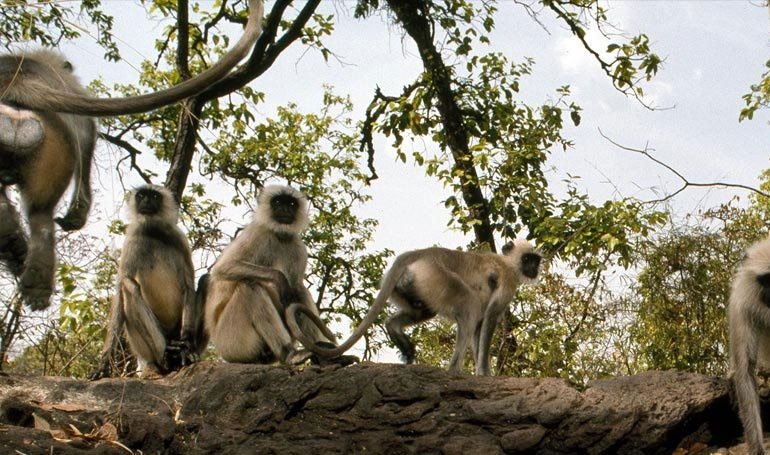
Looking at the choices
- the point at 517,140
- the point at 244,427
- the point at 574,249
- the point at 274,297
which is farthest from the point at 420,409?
the point at 517,140

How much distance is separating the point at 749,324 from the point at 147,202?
3.52m

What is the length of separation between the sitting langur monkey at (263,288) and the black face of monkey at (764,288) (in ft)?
7.85

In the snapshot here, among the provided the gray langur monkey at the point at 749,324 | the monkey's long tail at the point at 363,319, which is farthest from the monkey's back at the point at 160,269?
the gray langur monkey at the point at 749,324

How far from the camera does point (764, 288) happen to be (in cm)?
466

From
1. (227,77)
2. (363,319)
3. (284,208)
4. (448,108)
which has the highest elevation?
(448,108)

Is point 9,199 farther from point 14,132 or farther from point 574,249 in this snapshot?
point 574,249

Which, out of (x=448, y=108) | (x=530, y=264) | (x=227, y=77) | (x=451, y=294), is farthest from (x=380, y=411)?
(x=448, y=108)

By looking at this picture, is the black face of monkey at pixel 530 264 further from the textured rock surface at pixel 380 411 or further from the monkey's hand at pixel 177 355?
the monkey's hand at pixel 177 355

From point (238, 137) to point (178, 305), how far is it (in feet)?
15.0

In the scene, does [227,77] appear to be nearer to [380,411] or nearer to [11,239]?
[11,239]

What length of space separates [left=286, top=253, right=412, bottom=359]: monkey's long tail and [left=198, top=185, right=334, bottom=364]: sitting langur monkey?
0.07 m

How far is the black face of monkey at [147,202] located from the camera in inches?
233

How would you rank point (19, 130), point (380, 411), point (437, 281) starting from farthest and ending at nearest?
point (437, 281)
point (380, 411)
point (19, 130)

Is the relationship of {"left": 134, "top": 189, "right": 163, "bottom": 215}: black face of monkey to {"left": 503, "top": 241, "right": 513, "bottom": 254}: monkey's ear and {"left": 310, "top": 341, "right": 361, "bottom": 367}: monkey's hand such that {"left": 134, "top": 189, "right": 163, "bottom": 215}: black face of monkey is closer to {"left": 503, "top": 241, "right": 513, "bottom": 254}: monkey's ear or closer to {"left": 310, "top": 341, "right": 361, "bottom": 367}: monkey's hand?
{"left": 310, "top": 341, "right": 361, "bottom": 367}: monkey's hand
